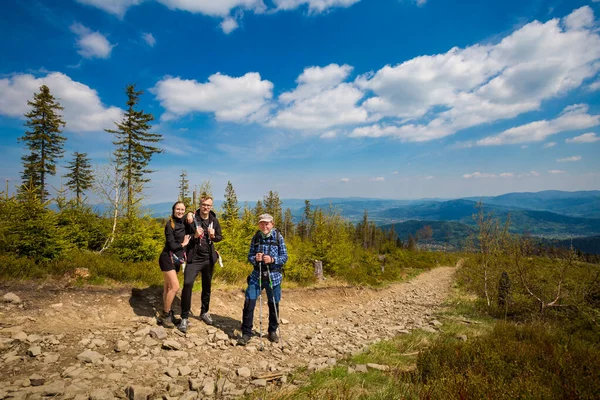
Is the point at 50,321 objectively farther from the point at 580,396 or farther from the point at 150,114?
the point at 150,114

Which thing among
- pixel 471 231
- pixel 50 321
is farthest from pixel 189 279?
pixel 471 231

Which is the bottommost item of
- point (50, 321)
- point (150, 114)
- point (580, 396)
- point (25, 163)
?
point (50, 321)

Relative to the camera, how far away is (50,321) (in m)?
5.31

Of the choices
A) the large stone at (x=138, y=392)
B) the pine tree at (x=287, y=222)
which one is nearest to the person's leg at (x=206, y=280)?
the large stone at (x=138, y=392)

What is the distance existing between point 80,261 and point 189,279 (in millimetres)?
4447

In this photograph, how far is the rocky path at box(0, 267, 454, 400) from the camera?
11.9 ft

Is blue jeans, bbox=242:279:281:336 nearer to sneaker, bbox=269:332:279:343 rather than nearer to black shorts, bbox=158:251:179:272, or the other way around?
sneaker, bbox=269:332:279:343

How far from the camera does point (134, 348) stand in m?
4.67

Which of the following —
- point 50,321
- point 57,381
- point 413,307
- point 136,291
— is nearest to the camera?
point 57,381

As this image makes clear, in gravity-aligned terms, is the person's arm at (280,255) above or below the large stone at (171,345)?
above

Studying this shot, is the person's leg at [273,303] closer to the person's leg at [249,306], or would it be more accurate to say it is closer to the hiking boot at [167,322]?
the person's leg at [249,306]

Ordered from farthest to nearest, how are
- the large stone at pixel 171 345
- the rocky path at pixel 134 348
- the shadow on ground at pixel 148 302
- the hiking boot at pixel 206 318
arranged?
the shadow on ground at pixel 148 302, the hiking boot at pixel 206 318, the large stone at pixel 171 345, the rocky path at pixel 134 348

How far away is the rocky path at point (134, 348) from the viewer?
3621mm

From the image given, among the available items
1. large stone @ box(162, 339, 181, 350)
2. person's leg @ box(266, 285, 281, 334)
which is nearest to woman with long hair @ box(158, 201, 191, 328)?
large stone @ box(162, 339, 181, 350)
